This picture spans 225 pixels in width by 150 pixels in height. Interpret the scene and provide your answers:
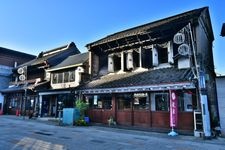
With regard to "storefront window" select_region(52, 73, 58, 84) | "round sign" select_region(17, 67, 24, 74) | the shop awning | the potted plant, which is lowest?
the potted plant

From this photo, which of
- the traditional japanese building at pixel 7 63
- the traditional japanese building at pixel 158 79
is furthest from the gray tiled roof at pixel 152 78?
the traditional japanese building at pixel 7 63

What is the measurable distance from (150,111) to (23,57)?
104ft

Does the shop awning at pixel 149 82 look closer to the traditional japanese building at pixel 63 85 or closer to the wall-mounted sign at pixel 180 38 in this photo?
the wall-mounted sign at pixel 180 38

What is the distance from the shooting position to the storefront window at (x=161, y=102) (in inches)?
580

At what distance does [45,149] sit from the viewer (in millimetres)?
8281

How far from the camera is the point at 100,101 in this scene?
18.6 m

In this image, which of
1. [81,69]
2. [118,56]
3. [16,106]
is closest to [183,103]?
[118,56]

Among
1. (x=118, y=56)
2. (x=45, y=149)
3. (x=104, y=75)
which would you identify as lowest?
(x=45, y=149)

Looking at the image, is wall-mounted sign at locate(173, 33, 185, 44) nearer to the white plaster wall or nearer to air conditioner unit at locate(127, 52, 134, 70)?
the white plaster wall

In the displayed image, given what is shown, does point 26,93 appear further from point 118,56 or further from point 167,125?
point 167,125

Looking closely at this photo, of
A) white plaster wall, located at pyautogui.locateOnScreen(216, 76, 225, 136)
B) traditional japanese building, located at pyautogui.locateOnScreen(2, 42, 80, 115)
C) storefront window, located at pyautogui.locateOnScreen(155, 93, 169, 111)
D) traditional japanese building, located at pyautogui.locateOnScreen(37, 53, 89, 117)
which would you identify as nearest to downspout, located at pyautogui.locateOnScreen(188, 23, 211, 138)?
white plaster wall, located at pyautogui.locateOnScreen(216, 76, 225, 136)

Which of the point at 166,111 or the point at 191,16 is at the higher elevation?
the point at 191,16

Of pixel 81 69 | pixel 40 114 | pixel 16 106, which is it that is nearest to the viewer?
pixel 81 69

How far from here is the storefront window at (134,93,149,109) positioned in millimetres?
15688
